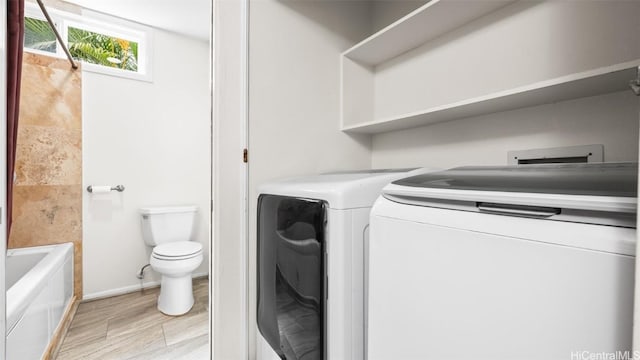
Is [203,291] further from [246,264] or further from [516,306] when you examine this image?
[516,306]

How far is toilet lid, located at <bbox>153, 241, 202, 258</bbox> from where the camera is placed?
2.10 meters

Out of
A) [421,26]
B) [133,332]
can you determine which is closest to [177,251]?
[133,332]

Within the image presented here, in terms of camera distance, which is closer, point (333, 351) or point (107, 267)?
point (333, 351)

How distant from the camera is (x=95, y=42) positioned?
97.4 inches

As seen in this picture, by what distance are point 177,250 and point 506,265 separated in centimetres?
229

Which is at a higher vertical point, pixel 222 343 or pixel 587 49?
pixel 587 49

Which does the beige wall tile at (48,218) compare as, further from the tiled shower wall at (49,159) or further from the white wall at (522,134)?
the white wall at (522,134)

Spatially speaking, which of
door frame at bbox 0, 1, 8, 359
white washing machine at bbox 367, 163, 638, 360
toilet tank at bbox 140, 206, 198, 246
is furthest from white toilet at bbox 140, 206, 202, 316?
white washing machine at bbox 367, 163, 638, 360

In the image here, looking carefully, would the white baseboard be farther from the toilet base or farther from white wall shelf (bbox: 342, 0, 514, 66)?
white wall shelf (bbox: 342, 0, 514, 66)

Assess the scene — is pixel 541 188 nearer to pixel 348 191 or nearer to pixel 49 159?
pixel 348 191

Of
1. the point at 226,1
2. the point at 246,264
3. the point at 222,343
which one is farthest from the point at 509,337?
the point at 226,1

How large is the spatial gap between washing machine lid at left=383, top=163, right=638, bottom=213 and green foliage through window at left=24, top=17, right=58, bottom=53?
2958mm

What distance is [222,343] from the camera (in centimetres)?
128

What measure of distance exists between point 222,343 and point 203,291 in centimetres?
141
